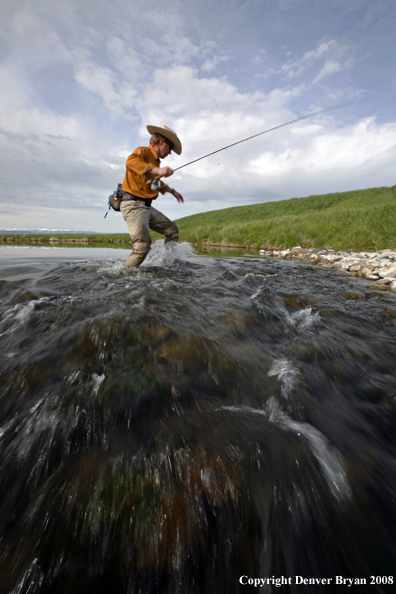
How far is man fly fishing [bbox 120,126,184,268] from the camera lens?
229 inches

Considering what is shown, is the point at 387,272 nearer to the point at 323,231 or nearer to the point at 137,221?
the point at 137,221

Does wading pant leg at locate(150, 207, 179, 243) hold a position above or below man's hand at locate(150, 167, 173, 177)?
below

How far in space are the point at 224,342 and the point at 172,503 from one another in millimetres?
1700

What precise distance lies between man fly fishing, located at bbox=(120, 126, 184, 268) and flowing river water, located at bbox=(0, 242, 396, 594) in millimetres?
3939

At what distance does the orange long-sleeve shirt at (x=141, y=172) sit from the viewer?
576 centimetres

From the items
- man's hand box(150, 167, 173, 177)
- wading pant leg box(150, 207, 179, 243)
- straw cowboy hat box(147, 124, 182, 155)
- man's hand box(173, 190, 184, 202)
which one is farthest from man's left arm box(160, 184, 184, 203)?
straw cowboy hat box(147, 124, 182, 155)

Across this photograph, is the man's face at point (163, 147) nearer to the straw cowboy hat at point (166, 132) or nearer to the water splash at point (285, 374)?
the straw cowboy hat at point (166, 132)

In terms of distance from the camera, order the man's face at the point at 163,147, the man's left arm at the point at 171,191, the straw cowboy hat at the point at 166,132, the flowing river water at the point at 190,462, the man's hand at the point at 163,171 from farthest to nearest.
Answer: the man's left arm at the point at 171,191 < the man's face at the point at 163,147 < the straw cowboy hat at the point at 166,132 < the man's hand at the point at 163,171 < the flowing river water at the point at 190,462

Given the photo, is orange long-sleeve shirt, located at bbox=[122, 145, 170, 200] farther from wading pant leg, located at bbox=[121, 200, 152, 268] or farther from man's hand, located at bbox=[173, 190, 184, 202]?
man's hand, located at bbox=[173, 190, 184, 202]

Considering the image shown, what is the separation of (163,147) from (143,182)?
1153 millimetres

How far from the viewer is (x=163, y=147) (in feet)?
20.6

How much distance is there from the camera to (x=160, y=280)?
5527 mm

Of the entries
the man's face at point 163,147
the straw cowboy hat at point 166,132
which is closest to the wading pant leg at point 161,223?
the man's face at point 163,147

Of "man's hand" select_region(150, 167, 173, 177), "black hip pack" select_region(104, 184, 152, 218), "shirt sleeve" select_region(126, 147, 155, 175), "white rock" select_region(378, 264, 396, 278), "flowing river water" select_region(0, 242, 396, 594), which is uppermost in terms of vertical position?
"shirt sleeve" select_region(126, 147, 155, 175)
